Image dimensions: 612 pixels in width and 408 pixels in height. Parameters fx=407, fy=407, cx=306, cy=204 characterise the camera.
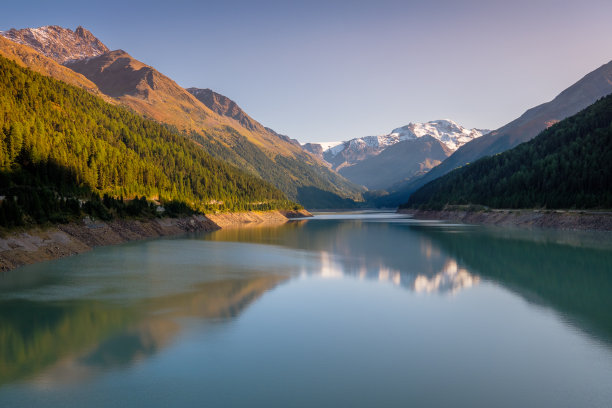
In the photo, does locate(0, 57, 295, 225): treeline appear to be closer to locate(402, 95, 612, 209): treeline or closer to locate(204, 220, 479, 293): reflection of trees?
locate(204, 220, 479, 293): reflection of trees

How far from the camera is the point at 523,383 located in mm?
15617

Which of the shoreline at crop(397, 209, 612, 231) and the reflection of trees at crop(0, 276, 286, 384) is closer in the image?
the reflection of trees at crop(0, 276, 286, 384)

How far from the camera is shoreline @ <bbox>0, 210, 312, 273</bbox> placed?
44594 mm

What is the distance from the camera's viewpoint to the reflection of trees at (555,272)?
2717cm

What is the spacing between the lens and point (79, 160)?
321ft

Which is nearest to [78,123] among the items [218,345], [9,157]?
[9,157]

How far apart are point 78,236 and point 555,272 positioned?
207ft

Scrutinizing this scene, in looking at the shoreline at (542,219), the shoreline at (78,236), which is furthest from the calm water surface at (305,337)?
the shoreline at (542,219)

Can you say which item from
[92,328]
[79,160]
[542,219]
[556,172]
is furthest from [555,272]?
[556,172]

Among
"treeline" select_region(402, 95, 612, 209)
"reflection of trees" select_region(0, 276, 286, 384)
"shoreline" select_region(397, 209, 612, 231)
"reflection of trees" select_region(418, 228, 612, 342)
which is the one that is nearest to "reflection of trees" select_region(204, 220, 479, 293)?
"reflection of trees" select_region(418, 228, 612, 342)

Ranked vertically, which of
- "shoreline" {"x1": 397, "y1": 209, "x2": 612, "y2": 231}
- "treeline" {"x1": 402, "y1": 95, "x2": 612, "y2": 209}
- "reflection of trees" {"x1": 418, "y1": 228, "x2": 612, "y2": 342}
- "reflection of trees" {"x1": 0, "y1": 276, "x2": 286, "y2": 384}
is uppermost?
"treeline" {"x1": 402, "y1": 95, "x2": 612, "y2": 209}

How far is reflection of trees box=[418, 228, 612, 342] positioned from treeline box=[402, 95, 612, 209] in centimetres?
4487

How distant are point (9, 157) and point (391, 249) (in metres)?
77.4

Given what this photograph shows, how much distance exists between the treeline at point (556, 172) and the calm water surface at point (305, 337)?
77.3 meters
